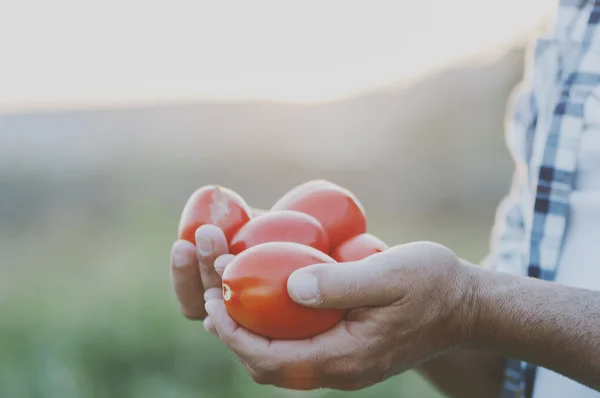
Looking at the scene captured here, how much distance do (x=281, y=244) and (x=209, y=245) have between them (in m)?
0.20

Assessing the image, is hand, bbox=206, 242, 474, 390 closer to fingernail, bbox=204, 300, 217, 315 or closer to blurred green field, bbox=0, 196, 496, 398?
fingernail, bbox=204, 300, 217, 315

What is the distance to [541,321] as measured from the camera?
1404mm

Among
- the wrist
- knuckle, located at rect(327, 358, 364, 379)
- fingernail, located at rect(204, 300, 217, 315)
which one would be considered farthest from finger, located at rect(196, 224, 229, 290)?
the wrist

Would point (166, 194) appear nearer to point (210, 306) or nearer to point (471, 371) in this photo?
point (471, 371)

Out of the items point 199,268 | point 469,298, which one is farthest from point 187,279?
point 469,298

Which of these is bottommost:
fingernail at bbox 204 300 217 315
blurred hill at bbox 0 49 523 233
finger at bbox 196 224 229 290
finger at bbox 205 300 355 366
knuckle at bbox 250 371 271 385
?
blurred hill at bbox 0 49 523 233

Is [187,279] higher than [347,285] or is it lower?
lower

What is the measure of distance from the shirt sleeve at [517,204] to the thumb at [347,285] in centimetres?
70

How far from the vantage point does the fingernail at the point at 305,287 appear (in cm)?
133

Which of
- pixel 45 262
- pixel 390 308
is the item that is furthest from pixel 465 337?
pixel 45 262

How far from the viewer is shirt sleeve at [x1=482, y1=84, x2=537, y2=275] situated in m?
1.93

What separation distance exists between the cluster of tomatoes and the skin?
Answer: 4 cm

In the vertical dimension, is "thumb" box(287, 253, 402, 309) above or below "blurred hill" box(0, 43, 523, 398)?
above

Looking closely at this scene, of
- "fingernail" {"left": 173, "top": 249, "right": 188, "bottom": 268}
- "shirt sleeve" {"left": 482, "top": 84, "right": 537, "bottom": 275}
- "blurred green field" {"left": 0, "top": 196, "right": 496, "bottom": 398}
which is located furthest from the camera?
"blurred green field" {"left": 0, "top": 196, "right": 496, "bottom": 398}
